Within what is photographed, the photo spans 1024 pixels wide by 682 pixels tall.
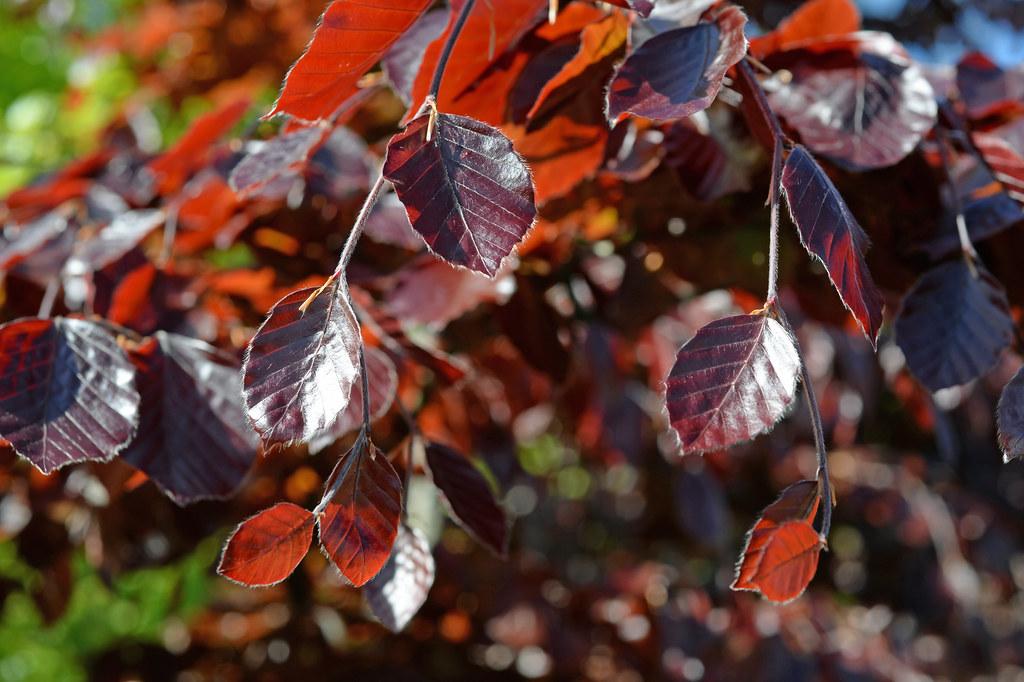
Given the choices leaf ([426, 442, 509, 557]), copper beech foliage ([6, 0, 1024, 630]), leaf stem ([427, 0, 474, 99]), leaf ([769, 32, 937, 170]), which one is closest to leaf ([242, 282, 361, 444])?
copper beech foliage ([6, 0, 1024, 630])

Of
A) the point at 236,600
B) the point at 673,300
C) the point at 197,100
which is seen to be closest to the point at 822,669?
the point at 673,300

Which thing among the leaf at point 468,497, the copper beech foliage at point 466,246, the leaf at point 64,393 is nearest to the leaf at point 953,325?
the copper beech foliage at point 466,246

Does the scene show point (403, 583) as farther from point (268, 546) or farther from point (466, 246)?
point (466, 246)

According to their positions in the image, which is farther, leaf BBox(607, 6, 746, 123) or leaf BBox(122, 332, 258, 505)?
leaf BBox(122, 332, 258, 505)

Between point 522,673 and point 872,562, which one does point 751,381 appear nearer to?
point 522,673

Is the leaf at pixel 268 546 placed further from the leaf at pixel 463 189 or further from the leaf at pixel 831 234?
the leaf at pixel 831 234

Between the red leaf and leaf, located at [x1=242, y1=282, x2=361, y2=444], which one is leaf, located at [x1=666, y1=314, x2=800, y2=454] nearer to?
leaf, located at [x1=242, y1=282, x2=361, y2=444]

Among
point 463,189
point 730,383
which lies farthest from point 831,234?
point 463,189
